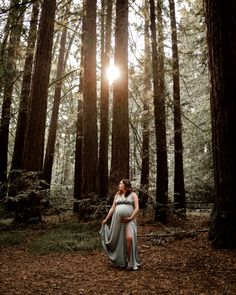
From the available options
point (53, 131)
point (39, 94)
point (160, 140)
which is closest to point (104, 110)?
point (160, 140)

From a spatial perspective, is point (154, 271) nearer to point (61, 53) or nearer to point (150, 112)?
point (150, 112)

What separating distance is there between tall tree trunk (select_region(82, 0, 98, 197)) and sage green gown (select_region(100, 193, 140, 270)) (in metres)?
4.61

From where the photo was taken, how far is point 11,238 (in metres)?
9.05

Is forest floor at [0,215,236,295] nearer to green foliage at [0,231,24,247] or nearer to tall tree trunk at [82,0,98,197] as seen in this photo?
green foliage at [0,231,24,247]

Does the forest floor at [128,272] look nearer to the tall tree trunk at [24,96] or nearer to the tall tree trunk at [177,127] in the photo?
the tall tree trunk at [177,127]

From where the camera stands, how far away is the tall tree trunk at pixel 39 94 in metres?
10.8

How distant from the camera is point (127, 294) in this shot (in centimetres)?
491

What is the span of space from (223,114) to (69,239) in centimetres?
517

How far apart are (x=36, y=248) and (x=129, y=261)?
113 inches

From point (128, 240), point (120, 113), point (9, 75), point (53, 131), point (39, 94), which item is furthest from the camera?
point (53, 131)

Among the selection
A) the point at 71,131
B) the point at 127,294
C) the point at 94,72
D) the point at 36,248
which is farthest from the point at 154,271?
the point at 71,131

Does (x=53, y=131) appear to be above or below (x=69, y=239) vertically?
above

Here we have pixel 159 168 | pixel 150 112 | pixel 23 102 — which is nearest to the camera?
pixel 159 168

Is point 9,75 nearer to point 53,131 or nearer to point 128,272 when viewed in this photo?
point 53,131
